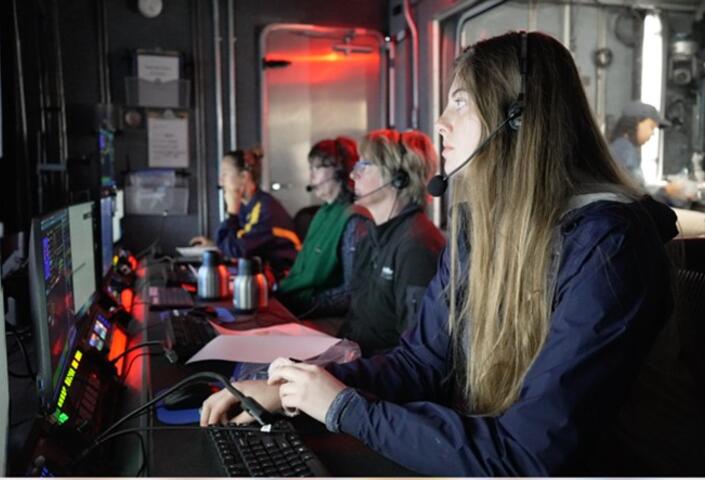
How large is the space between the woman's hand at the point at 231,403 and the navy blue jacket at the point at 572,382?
5.6 inches

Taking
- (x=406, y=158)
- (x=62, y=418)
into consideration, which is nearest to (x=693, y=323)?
(x=406, y=158)

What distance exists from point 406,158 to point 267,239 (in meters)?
1.49

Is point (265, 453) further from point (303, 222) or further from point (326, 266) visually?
point (303, 222)

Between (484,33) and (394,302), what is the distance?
212 cm

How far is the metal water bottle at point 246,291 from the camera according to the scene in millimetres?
2262

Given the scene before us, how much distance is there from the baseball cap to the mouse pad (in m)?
2.38

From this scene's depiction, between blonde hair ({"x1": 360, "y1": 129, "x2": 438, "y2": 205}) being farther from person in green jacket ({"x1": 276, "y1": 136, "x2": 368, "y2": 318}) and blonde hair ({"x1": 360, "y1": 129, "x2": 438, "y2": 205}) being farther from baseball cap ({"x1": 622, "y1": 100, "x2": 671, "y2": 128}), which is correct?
baseball cap ({"x1": 622, "y1": 100, "x2": 671, "y2": 128})

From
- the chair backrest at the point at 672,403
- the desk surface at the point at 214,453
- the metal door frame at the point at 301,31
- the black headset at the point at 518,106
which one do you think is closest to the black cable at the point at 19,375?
the desk surface at the point at 214,453

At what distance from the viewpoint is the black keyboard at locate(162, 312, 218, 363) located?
5.20 ft

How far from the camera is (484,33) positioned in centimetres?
366

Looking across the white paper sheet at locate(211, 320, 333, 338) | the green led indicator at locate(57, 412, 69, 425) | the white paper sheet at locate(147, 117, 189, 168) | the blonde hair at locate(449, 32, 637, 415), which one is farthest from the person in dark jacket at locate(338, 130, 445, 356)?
the white paper sheet at locate(147, 117, 189, 168)

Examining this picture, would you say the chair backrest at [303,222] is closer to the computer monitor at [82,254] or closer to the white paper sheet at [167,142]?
the white paper sheet at [167,142]

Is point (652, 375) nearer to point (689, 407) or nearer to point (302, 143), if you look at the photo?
point (689, 407)

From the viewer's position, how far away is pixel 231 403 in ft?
3.67
